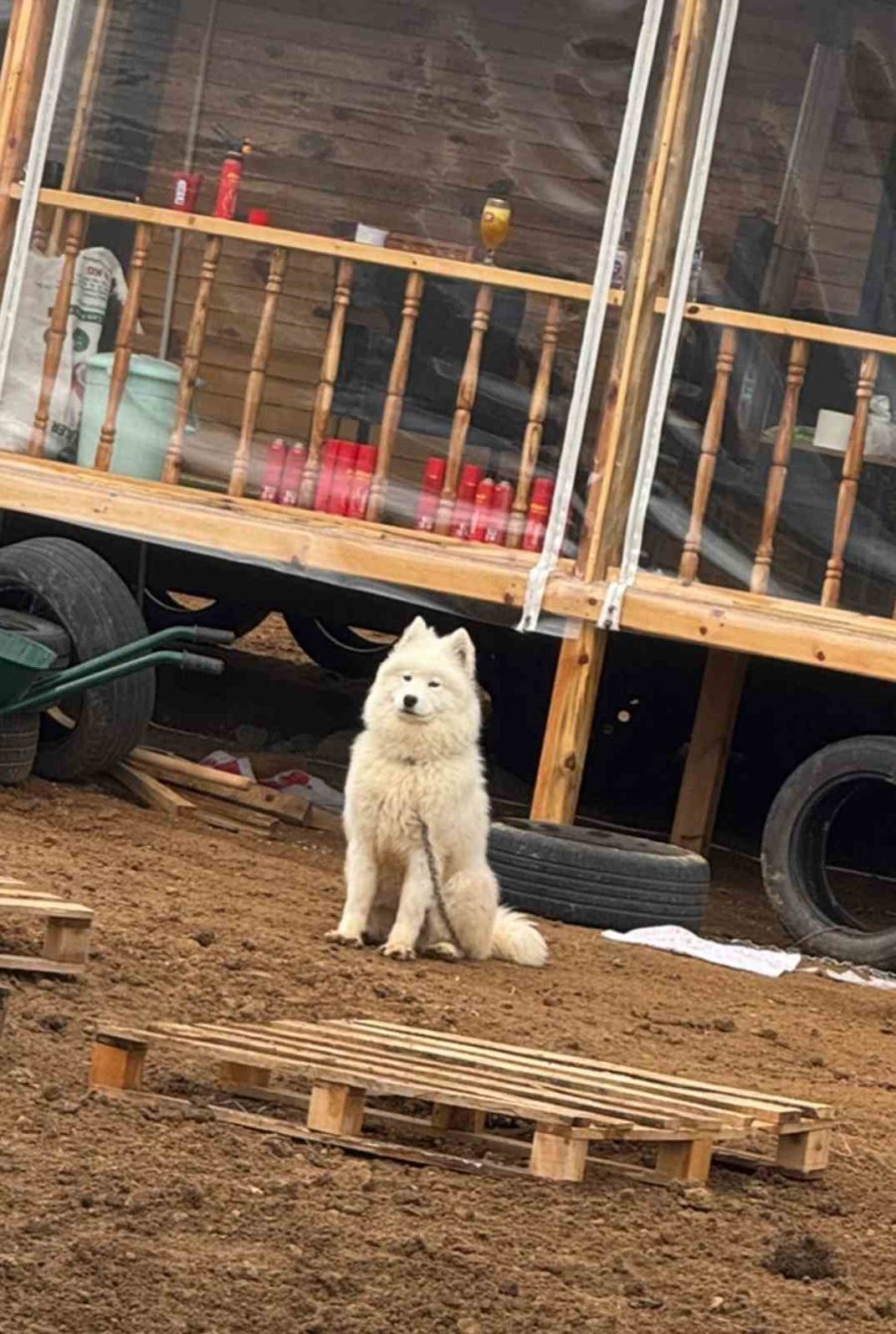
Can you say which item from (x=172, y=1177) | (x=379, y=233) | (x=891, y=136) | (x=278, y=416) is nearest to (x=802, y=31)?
A: (x=891, y=136)

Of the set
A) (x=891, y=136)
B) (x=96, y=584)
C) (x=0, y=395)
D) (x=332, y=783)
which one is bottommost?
(x=332, y=783)

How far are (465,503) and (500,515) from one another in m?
0.17

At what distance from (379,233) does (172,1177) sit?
701cm

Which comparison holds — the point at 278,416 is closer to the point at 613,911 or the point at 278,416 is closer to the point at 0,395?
the point at 0,395

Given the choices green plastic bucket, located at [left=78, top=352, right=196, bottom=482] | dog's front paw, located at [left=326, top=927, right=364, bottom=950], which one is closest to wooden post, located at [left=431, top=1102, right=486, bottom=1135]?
dog's front paw, located at [left=326, top=927, right=364, bottom=950]

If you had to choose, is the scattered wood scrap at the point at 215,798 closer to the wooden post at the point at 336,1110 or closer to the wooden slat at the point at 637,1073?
the wooden slat at the point at 637,1073

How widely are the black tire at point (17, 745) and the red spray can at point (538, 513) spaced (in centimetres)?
225

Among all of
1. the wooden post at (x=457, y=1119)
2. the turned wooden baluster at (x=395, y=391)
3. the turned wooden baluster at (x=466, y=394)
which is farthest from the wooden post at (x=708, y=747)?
the wooden post at (x=457, y=1119)

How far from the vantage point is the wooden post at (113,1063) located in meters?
5.96

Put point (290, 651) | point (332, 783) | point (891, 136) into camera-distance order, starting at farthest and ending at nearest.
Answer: point (290, 651)
point (332, 783)
point (891, 136)

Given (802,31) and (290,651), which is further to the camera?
(290,651)

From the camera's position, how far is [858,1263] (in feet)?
18.2

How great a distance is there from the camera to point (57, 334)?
11.7m

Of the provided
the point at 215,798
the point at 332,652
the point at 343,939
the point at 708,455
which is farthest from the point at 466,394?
the point at 332,652
